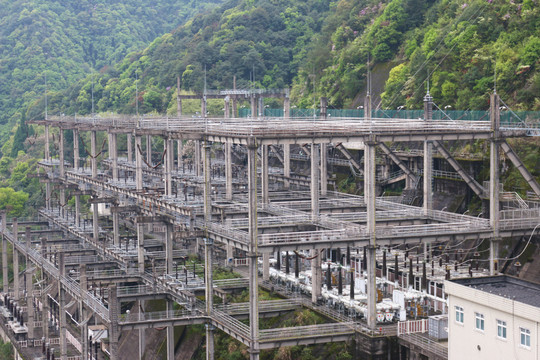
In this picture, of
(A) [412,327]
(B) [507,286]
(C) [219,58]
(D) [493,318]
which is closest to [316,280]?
(A) [412,327]

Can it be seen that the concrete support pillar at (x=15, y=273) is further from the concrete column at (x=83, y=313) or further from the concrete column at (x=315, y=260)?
the concrete column at (x=315, y=260)

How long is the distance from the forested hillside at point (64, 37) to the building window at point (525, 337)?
112m

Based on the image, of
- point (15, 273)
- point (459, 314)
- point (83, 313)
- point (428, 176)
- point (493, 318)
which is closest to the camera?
point (493, 318)

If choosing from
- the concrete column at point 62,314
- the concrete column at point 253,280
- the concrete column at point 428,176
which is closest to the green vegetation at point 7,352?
the concrete column at point 62,314

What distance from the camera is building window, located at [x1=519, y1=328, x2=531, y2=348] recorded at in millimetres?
30531

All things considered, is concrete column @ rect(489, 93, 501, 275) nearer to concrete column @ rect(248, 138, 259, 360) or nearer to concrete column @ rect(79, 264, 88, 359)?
concrete column @ rect(248, 138, 259, 360)

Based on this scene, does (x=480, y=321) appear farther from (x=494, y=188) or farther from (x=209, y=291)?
(x=209, y=291)

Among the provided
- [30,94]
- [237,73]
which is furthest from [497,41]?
[30,94]

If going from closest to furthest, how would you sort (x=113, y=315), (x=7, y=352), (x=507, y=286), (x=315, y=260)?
(x=507, y=286)
(x=113, y=315)
(x=315, y=260)
(x=7, y=352)

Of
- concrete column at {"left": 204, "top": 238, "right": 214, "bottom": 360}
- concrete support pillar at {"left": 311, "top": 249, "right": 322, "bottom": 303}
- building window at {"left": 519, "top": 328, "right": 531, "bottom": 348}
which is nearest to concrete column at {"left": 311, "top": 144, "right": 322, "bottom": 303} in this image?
concrete support pillar at {"left": 311, "top": 249, "right": 322, "bottom": 303}

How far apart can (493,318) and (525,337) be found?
157 cm

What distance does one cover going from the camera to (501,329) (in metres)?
31.8

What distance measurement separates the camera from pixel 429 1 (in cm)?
8406

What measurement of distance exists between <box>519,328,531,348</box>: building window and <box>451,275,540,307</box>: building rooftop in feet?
4.47
